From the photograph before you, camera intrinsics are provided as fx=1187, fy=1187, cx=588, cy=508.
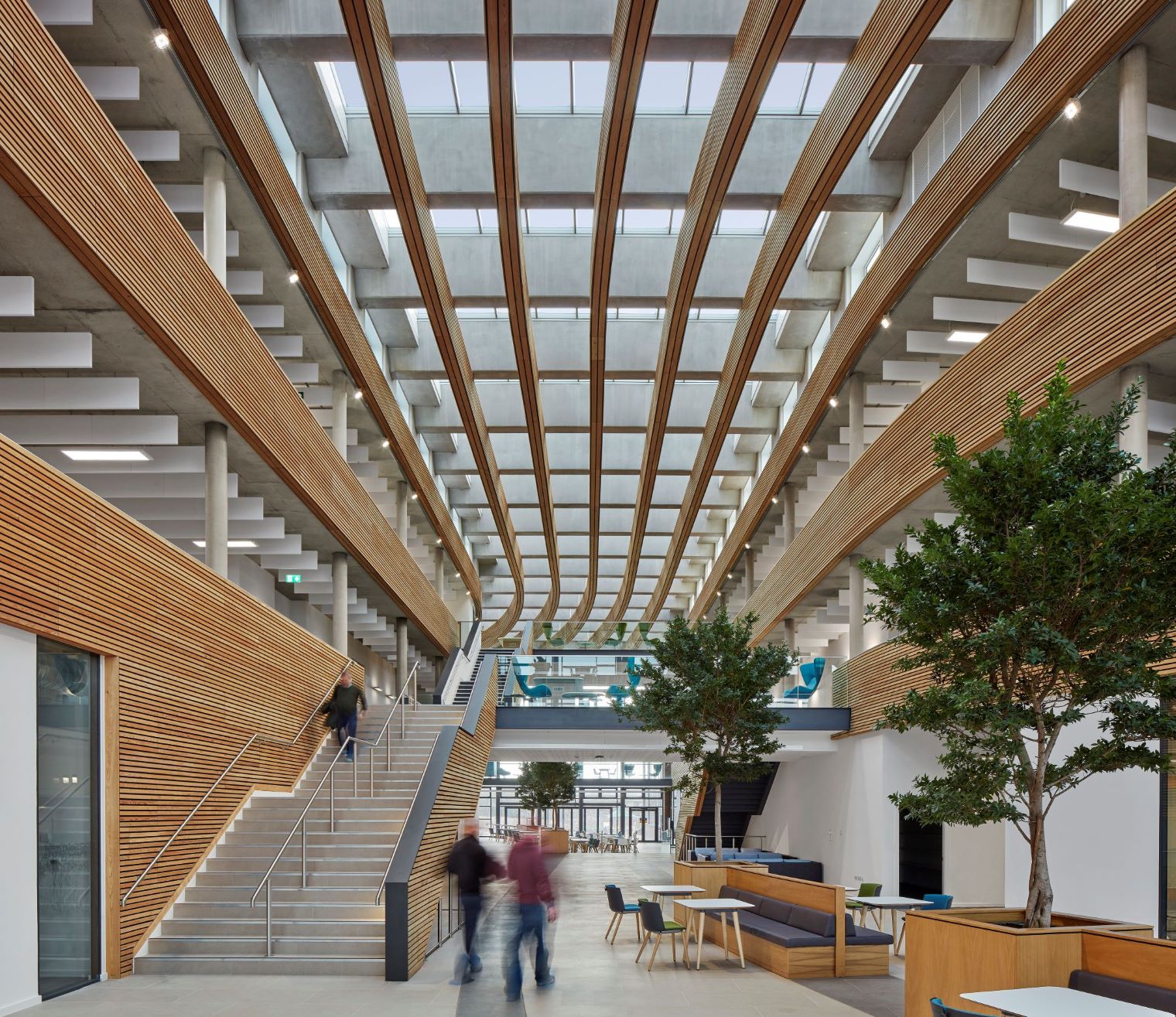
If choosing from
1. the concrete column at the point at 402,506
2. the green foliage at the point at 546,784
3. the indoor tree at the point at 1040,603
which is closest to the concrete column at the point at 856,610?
the concrete column at the point at 402,506

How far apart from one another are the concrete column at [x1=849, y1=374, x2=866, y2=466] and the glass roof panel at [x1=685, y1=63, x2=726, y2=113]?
6.47 meters

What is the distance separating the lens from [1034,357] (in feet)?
43.1

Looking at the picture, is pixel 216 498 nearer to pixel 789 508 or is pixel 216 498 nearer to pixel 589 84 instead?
pixel 589 84

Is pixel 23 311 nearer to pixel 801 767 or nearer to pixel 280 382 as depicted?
pixel 280 382

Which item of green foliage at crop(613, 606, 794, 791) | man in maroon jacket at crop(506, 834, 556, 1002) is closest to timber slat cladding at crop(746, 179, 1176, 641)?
green foliage at crop(613, 606, 794, 791)

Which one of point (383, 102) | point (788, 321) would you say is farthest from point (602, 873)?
point (383, 102)

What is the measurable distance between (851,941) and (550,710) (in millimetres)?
14442

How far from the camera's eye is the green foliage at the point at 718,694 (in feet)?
64.1

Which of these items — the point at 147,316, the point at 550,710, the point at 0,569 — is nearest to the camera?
the point at 0,569

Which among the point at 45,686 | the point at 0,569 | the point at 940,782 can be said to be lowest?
the point at 940,782

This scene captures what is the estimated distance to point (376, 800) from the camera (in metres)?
15.1

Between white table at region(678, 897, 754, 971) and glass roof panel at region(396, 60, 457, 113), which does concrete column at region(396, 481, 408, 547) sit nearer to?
glass roof panel at region(396, 60, 457, 113)

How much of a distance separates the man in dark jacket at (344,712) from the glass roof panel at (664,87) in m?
9.23

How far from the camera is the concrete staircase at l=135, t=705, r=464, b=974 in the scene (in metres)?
11.1
